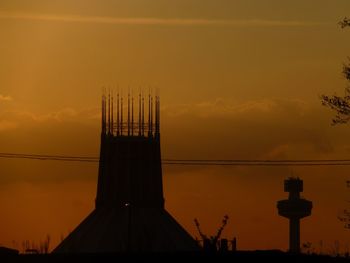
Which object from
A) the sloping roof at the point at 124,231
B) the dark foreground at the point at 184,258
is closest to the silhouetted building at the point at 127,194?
the sloping roof at the point at 124,231

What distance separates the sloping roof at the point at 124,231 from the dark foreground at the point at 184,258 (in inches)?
2728

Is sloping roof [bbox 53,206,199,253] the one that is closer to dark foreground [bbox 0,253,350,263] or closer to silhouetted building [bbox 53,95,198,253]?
silhouetted building [bbox 53,95,198,253]

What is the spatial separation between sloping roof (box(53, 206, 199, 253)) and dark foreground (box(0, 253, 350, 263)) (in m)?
69.3

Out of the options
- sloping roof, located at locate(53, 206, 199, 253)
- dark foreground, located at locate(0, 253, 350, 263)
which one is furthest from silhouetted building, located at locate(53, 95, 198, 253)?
dark foreground, located at locate(0, 253, 350, 263)

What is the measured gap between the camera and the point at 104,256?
86875 mm

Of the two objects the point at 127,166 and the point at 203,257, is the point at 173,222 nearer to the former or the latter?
the point at 127,166

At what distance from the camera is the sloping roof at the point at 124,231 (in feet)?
520

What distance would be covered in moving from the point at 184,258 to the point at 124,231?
7659cm

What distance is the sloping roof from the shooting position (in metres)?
158

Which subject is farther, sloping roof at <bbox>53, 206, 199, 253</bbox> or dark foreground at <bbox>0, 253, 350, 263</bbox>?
sloping roof at <bbox>53, 206, 199, 253</bbox>

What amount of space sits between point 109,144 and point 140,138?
3342 millimetres

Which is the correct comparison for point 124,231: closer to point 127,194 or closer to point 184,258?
point 127,194

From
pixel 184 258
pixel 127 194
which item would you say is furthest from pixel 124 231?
pixel 184 258

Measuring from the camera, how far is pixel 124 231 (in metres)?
162
